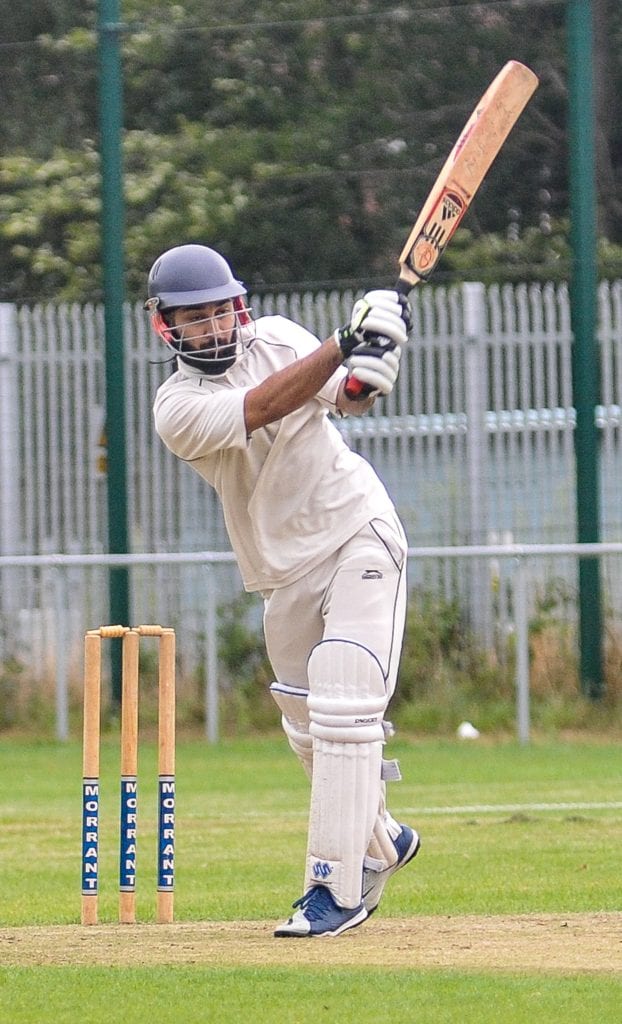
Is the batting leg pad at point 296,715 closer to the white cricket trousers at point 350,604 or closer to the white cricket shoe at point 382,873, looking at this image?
the white cricket trousers at point 350,604

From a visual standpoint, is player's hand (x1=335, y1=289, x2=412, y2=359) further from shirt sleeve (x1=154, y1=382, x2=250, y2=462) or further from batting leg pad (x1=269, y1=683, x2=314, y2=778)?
batting leg pad (x1=269, y1=683, x2=314, y2=778)

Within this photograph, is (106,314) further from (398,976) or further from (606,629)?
(398,976)

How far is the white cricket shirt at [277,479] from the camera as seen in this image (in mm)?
5836

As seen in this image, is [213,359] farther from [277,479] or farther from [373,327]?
[373,327]

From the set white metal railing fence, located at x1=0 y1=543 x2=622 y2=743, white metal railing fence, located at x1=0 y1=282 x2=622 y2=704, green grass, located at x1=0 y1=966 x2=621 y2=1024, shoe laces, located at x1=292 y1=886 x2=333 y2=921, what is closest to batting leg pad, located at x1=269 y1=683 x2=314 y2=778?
shoe laces, located at x1=292 y1=886 x2=333 y2=921

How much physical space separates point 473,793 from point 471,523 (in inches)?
167

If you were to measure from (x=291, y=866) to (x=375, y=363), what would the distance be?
9.98 ft

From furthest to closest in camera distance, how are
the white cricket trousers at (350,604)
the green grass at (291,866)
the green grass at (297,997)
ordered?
the white cricket trousers at (350,604) < the green grass at (291,866) < the green grass at (297,997)

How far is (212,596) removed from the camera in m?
13.0

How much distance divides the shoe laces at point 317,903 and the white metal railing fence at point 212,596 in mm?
6809

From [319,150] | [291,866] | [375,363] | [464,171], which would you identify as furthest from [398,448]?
[375,363]

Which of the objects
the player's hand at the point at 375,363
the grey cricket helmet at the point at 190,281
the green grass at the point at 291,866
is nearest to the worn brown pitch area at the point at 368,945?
the green grass at the point at 291,866

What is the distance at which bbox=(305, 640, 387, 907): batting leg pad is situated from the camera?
18.6ft

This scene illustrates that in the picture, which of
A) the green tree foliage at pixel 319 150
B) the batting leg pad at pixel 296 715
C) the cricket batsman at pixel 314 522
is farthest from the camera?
the green tree foliage at pixel 319 150
